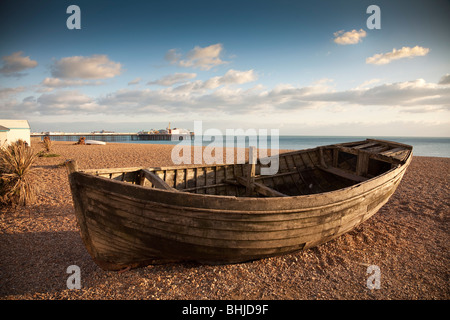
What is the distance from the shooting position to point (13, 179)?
762 centimetres

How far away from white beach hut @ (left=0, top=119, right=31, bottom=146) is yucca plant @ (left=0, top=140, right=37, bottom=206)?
2099 centimetres

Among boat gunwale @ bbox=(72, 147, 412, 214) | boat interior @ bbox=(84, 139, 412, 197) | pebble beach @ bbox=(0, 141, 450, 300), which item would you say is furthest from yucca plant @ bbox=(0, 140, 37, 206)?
boat gunwale @ bbox=(72, 147, 412, 214)

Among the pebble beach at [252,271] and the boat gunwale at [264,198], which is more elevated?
the boat gunwale at [264,198]

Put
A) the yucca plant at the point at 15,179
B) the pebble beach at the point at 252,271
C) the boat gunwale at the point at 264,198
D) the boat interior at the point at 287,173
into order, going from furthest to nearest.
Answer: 1. the yucca plant at the point at 15,179
2. the boat interior at the point at 287,173
3. the pebble beach at the point at 252,271
4. the boat gunwale at the point at 264,198

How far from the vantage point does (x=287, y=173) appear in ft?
27.8

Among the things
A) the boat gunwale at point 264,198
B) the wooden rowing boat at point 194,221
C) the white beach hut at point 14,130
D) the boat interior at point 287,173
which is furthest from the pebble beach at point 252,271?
the white beach hut at point 14,130

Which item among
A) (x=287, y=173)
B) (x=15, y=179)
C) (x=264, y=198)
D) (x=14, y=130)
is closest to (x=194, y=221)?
(x=264, y=198)

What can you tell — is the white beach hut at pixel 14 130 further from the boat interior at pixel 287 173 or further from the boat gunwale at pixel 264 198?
the boat gunwale at pixel 264 198

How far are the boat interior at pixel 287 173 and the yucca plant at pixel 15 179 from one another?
4.43m

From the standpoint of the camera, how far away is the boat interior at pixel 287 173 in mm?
6512
